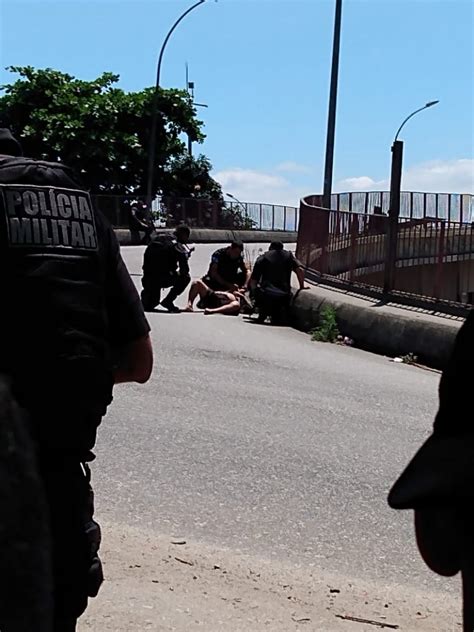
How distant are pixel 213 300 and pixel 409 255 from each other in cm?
356

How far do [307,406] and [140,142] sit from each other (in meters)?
40.8

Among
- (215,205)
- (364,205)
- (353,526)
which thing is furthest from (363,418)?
(215,205)

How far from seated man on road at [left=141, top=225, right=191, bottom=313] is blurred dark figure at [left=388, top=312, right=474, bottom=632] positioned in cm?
1414

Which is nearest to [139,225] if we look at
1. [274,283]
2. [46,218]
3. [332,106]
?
[332,106]

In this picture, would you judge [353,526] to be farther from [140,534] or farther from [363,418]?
[363,418]

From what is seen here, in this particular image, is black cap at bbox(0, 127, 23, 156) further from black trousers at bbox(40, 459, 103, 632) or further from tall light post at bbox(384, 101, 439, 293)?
tall light post at bbox(384, 101, 439, 293)

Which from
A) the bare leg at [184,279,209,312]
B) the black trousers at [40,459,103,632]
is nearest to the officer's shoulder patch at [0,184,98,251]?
the black trousers at [40,459,103,632]

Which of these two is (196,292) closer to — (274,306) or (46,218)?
(274,306)

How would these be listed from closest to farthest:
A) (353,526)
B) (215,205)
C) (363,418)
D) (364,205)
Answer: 1. (353,526)
2. (363,418)
3. (364,205)
4. (215,205)

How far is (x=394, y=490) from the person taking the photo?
59.6 inches

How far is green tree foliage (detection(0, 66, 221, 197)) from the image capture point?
46.3 meters

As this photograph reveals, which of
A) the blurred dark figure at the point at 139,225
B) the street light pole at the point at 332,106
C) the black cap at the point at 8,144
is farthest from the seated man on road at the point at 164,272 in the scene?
the blurred dark figure at the point at 139,225

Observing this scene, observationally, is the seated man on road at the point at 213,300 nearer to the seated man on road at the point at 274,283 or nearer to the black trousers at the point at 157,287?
the black trousers at the point at 157,287

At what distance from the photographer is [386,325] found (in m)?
12.2
